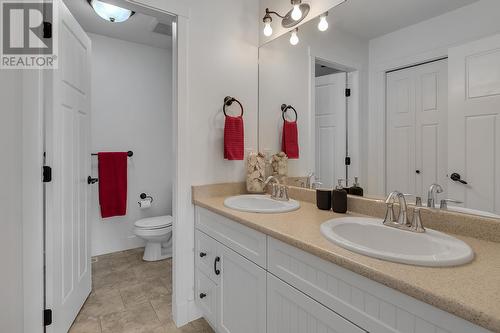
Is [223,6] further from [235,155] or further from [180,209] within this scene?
[180,209]

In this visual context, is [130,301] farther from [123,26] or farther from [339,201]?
[123,26]

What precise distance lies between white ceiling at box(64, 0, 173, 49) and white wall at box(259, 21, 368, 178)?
1034 mm

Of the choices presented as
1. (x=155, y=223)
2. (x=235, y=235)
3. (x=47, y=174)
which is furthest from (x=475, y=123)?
(x=155, y=223)

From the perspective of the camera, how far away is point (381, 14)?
125 cm

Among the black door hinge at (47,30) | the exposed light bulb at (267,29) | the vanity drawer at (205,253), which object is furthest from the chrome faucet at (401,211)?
the black door hinge at (47,30)

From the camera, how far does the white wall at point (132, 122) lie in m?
2.71

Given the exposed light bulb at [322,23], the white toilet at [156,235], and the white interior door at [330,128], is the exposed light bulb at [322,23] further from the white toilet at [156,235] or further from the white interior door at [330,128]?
the white toilet at [156,235]

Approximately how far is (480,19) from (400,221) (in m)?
0.82

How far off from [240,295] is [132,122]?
2.40m

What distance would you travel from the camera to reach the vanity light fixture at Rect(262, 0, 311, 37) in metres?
1.63

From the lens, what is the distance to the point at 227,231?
1.35 meters

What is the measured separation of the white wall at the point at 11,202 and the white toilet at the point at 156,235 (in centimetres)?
119

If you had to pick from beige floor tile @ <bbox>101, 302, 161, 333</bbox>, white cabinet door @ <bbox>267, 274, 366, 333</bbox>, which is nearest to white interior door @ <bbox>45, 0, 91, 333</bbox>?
beige floor tile @ <bbox>101, 302, 161, 333</bbox>

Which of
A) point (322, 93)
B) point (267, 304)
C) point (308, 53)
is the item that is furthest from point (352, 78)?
A: point (267, 304)
